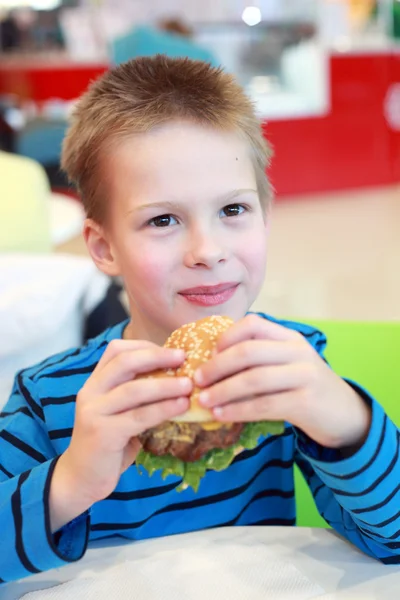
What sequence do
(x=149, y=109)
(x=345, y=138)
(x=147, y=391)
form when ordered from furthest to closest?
(x=345, y=138) < (x=149, y=109) < (x=147, y=391)

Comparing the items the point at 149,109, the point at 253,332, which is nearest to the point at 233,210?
the point at 149,109

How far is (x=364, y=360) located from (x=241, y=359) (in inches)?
24.1

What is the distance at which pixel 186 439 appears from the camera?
86cm

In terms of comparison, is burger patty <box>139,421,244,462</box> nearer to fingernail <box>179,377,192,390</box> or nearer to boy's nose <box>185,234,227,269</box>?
fingernail <box>179,377,192,390</box>

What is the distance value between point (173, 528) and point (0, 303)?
2.48 ft

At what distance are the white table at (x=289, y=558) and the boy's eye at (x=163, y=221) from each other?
428 mm

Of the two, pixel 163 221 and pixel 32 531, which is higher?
pixel 163 221

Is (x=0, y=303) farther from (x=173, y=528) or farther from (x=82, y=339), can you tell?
(x=173, y=528)

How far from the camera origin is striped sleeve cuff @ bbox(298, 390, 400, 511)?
2.96 ft

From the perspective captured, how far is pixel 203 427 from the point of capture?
2.77ft

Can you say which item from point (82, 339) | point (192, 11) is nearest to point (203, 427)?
point (82, 339)

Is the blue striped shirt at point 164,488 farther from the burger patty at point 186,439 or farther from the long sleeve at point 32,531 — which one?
the burger patty at point 186,439

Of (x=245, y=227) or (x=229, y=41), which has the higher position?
(x=229, y=41)

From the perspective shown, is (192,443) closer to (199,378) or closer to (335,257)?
(199,378)
